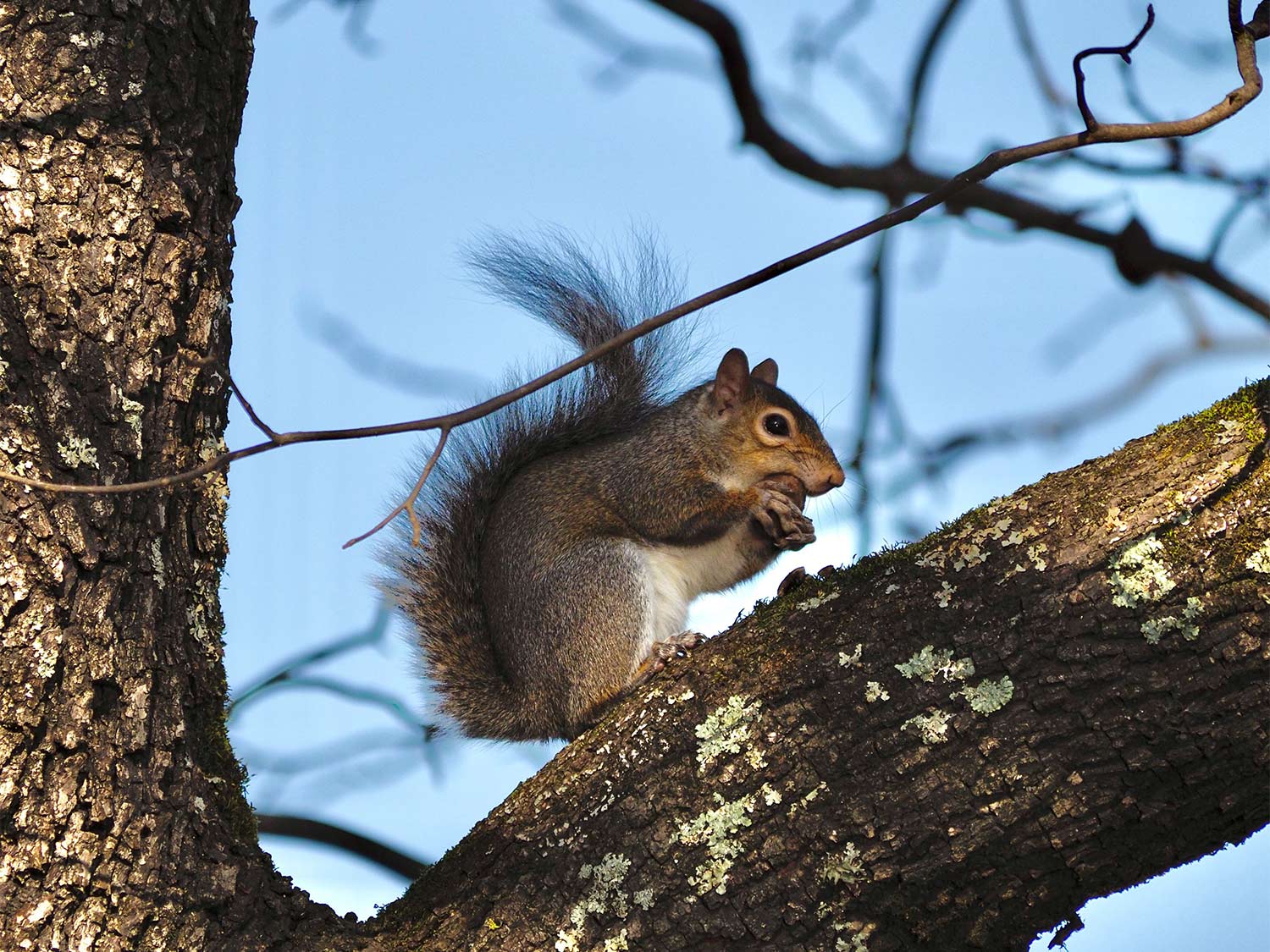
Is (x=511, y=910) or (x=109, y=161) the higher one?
(x=109, y=161)

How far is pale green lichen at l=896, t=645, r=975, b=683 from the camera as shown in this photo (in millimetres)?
1799

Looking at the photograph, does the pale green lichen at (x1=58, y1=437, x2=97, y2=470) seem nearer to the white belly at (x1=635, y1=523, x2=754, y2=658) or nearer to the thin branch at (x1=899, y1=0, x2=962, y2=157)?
the white belly at (x1=635, y1=523, x2=754, y2=658)

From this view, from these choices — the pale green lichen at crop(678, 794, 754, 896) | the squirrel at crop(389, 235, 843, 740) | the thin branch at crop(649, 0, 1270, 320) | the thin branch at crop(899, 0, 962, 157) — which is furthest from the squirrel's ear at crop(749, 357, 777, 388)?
the pale green lichen at crop(678, 794, 754, 896)

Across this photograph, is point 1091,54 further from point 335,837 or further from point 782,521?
point 335,837

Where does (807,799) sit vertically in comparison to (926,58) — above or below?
below

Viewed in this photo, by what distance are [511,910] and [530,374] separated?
4.53 ft

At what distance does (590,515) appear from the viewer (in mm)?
3014

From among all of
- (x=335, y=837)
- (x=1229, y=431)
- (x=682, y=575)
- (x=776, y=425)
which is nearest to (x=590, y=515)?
(x=682, y=575)

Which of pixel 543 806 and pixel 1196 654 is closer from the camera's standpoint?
pixel 1196 654

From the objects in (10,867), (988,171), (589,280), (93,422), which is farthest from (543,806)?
(589,280)

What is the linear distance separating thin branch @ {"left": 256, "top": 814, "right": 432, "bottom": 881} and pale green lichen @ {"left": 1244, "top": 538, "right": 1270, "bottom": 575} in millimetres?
2321

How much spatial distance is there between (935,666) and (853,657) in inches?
4.9

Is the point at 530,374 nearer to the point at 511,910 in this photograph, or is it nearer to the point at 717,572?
the point at 717,572

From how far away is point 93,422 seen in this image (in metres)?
1.95
